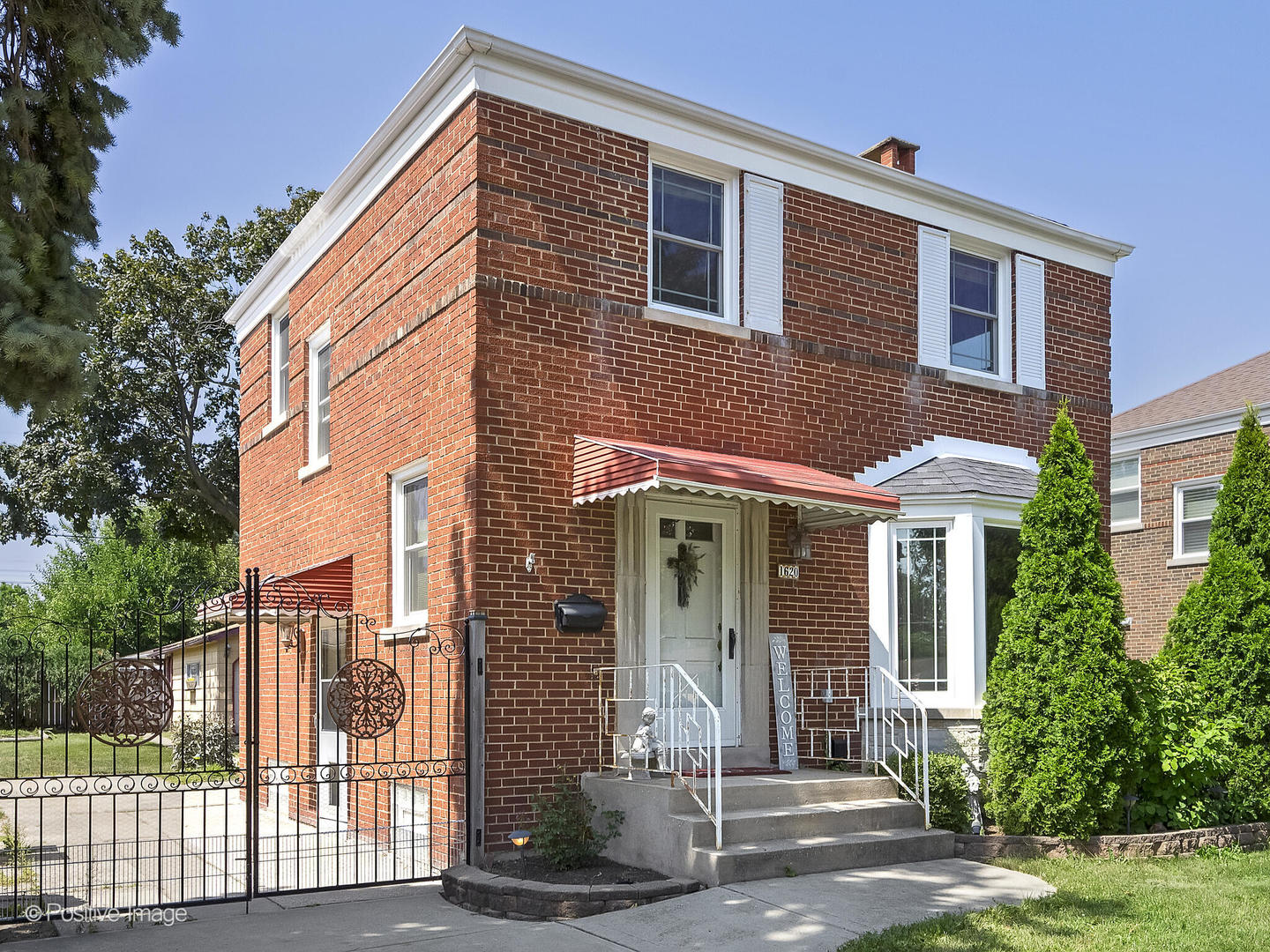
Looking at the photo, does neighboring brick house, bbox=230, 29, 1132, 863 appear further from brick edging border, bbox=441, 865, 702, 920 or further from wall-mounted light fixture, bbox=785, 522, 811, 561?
brick edging border, bbox=441, 865, 702, 920

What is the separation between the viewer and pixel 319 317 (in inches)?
537

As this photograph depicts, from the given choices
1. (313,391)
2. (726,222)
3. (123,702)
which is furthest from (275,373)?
(123,702)

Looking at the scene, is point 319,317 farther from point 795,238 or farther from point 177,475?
point 177,475

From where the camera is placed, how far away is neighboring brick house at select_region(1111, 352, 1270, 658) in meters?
20.7

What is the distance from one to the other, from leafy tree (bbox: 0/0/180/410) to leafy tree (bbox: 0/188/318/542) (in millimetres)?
19091

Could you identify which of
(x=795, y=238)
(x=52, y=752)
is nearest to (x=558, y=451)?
(x=795, y=238)

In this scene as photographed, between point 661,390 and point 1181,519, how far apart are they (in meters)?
14.6

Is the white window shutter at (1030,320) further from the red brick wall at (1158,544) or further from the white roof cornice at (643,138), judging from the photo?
the red brick wall at (1158,544)

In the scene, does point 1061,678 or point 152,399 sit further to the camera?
point 152,399

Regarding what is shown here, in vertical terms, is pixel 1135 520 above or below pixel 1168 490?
below

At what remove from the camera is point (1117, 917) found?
733cm

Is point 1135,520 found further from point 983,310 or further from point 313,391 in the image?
point 313,391

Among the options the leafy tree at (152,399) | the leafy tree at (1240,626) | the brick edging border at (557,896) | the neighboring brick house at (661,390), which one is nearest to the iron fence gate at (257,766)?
the neighboring brick house at (661,390)

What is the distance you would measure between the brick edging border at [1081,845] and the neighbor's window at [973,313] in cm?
540
